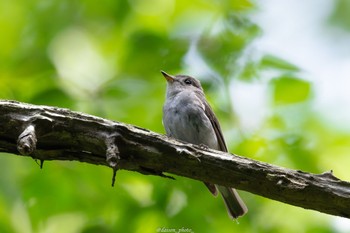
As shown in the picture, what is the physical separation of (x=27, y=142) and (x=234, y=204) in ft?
7.55

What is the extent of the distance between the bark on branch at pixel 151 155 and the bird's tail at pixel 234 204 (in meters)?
1.14

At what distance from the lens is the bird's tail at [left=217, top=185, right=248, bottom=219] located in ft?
15.3

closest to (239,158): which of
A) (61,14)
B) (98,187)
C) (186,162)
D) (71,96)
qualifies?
(186,162)

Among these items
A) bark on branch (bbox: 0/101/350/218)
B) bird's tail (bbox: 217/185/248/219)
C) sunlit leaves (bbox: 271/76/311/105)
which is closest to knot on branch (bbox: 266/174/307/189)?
bark on branch (bbox: 0/101/350/218)

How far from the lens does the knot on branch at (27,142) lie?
118 inches

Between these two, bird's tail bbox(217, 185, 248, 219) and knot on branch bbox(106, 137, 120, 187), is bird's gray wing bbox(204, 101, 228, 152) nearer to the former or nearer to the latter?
bird's tail bbox(217, 185, 248, 219)

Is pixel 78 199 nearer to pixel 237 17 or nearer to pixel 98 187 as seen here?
pixel 98 187

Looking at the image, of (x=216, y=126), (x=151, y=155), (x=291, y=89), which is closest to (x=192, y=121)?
(x=216, y=126)

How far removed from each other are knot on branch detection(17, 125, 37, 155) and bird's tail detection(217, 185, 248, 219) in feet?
6.52

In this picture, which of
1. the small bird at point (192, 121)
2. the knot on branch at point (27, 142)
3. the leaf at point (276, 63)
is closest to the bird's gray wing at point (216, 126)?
the small bird at point (192, 121)

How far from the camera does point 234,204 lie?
482cm

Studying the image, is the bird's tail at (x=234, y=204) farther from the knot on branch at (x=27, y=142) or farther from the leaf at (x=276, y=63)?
the knot on branch at (x=27, y=142)

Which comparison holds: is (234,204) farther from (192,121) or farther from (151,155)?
(151,155)

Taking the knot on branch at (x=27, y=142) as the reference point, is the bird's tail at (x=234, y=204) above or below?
above
